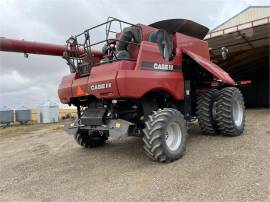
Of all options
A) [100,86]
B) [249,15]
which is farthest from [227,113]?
[249,15]

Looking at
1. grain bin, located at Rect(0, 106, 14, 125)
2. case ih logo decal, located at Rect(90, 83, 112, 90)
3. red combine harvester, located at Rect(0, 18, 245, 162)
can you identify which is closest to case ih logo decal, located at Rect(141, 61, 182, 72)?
red combine harvester, located at Rect(0, 18, 245, 162)

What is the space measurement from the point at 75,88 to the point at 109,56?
103cm

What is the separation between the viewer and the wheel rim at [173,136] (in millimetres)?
6641

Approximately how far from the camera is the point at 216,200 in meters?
4.56

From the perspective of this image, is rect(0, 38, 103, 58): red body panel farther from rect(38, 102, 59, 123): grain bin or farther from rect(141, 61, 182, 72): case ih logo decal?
rect(38, 102, 59, 123): grain bin

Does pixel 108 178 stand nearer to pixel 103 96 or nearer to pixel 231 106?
pixel 103 96

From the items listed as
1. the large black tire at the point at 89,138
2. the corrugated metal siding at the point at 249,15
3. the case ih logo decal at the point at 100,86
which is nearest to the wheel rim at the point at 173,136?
the case ih logo decal at the point at 100,86

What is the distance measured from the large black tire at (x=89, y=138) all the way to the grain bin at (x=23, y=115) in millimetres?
20730

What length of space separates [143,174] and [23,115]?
24.0 m

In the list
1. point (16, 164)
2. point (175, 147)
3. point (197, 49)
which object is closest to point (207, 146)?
point (175, 147)

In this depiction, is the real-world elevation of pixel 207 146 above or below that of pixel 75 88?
below

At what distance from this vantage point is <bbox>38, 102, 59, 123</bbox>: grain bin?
28.2 metres

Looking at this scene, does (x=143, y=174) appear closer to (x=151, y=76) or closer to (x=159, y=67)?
(x=151, y=76)

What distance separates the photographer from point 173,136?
680 centimetres
